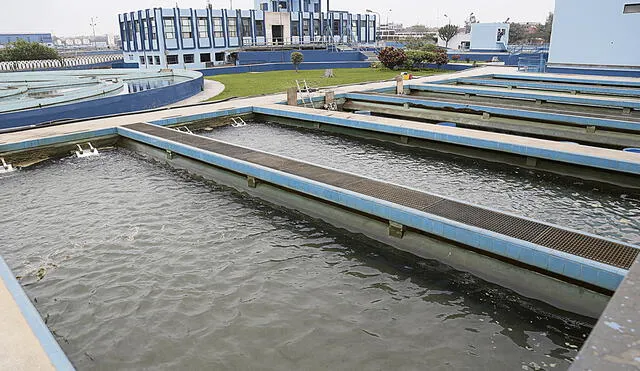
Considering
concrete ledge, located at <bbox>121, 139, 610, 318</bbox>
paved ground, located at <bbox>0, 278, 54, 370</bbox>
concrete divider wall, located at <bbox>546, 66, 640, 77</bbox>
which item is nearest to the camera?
paved ground, located at <bbox>0, 278, 54, 370</bbox>

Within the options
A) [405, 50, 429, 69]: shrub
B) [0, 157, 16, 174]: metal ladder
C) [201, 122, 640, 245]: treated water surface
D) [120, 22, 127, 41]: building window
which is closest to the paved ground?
[201, 122, 640, 245]: treated water surface

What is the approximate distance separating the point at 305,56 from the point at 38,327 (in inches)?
1577

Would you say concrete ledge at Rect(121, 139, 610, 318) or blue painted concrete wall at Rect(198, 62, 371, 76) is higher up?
blue painted concrete wall at Rect(198, 62, 371, 76)

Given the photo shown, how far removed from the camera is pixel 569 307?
5.13m

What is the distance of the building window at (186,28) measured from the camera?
44406 millimetres

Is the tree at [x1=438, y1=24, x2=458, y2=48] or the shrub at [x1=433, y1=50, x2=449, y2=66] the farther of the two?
the tree at [x1=438, y1=24, x2=458, y2=48]

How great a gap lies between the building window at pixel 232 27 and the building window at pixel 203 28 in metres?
2.50

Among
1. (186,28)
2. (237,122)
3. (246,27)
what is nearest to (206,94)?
(237,122)

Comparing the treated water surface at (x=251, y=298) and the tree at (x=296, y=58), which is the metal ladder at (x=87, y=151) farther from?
the tree at (x=296, y=58)

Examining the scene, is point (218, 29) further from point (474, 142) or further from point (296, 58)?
point (474, 142)

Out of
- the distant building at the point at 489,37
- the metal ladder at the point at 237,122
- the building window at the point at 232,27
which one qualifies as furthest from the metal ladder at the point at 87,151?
the distant building at the point at 489,37

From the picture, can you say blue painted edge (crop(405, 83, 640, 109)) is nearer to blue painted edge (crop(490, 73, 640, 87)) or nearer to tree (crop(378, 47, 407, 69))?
blue painted edge (crop(490, 73, 640, 87))

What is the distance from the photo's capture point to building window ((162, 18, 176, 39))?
4394cm

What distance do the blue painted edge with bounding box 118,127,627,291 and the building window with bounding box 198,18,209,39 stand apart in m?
40.1
